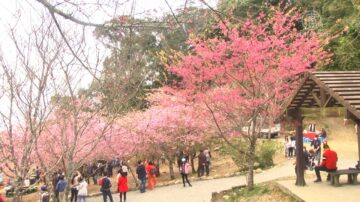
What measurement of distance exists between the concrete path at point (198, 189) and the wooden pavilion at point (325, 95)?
13.8 feet

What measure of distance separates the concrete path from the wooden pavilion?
4.20m

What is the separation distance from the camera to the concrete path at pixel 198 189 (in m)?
14.0

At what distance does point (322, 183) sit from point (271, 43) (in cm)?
646

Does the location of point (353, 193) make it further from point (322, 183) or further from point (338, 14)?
point (338, 14)

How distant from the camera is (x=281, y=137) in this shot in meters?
28.0

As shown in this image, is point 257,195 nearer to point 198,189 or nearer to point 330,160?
point 330,160

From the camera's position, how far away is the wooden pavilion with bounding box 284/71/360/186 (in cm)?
791

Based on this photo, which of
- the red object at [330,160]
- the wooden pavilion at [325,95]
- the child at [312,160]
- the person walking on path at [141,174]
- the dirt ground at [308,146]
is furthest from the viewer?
the dirt ground at [308,146]

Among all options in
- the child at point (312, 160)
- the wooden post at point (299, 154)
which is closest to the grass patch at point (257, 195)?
the wooden post at point (299, 154)

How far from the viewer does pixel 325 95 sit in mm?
9742

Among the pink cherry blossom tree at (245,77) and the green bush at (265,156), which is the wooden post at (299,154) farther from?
the green bush at (265,156)

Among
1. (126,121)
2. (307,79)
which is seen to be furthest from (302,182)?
(126,121)

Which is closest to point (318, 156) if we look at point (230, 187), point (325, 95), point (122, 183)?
point (230, 187)

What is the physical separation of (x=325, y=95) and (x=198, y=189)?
7054 mm
